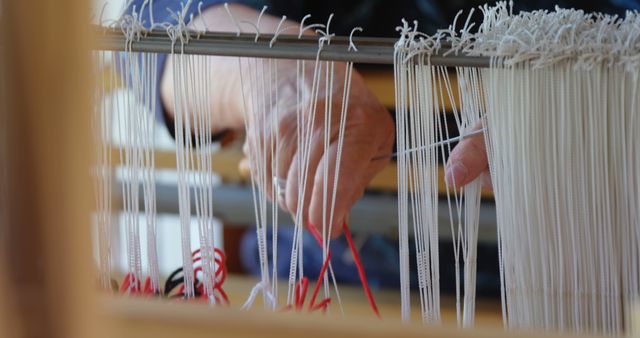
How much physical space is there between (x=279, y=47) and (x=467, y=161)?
0.15 m

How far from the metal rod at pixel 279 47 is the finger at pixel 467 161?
0.25 ft

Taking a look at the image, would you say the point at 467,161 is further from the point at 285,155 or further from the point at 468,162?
the point at 285,155

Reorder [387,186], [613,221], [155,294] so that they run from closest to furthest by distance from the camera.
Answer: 1. [613,221]
2. [155,294]
3. [387,186]

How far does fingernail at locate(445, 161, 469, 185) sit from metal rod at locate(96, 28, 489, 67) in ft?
0.27

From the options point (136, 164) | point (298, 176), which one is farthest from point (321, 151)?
point (136, 164)

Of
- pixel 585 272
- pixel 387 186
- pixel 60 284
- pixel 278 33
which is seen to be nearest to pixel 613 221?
pixel 585 272

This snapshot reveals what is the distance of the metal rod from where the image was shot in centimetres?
58

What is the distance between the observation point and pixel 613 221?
1.90 feet

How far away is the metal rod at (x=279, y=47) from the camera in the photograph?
585 millimetres

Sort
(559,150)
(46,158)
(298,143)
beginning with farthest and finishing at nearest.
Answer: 1. (298,143)
2. (559,150)
3. (46,158)

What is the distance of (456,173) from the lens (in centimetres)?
62

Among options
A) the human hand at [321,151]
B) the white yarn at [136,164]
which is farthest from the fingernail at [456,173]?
the white yarn at [136,164]

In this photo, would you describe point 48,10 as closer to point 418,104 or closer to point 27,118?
point 27,118

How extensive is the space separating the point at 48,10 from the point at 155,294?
58 centimetres
